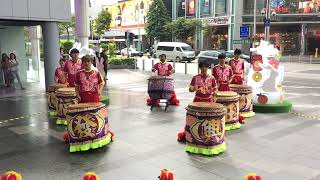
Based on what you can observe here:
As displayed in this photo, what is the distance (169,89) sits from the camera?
12.3 metres

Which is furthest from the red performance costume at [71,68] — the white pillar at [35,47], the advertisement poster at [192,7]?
the advertisement poster at [192,7]

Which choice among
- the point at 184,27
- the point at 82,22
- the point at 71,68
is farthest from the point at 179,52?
the point at 71,68

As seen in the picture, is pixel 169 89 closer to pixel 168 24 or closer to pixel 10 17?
pixel 10 17

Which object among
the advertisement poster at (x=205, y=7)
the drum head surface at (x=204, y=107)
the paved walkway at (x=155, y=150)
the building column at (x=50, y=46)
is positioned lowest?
the paved walkway at (x=155, y=150)

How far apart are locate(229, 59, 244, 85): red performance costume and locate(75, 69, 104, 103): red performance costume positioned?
4637mm

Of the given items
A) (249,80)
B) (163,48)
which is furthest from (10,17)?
(163,48)

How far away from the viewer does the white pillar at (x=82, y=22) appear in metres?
14.0

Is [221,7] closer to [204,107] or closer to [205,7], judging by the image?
[205,7]

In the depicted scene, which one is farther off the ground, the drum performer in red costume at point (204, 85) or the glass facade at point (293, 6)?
the glass facade at point (293, 6)

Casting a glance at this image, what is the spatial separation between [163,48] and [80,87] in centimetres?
3446

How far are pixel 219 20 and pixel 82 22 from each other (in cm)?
3392

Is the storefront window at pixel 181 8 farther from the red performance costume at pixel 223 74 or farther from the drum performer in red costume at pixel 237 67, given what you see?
the red performance costume at pixel 223 74

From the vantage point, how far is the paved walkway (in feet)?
21.7

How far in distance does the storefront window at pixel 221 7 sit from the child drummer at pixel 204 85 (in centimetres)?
3907
